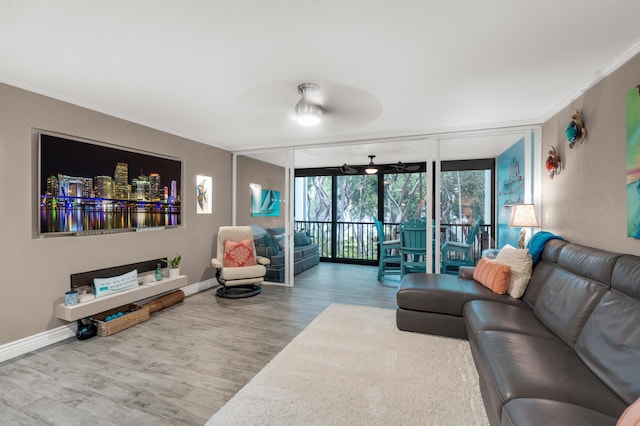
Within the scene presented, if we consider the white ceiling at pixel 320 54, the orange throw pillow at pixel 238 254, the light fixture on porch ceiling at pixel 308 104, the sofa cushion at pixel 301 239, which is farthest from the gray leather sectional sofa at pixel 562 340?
the sofa cushion at pixel 301 239

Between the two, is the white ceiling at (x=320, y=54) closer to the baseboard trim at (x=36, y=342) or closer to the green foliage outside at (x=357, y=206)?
the baseboard trim at (x=36, y=342)

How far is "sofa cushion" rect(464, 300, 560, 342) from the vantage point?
2.02 meters

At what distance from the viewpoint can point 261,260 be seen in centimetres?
446

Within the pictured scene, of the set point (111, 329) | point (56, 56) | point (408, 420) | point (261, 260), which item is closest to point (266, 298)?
point (261, 260)

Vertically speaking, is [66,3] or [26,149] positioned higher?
[66,3]

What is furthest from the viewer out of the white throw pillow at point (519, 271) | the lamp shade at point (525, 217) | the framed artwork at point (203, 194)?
the framed artwork at point (203, 194)

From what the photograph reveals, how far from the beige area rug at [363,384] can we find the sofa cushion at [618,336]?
2.27ft

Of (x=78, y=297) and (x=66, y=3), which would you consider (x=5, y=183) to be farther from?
(x=66, y=3)

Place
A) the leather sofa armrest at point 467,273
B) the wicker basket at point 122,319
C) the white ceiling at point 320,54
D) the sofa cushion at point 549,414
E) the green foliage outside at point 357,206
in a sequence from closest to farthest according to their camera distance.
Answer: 1. the sofa cushion at point 549,414
2. the white ceiling at point 320,54
3. the wicker basket at point 122,319
4. the leather sofa armrest at point 467,273
5. the green foliage outside at point 357,206

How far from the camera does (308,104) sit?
105 inches

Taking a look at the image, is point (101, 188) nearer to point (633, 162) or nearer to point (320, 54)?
point (320, 54)

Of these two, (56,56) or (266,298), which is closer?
(56,56)

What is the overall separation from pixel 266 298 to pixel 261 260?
0.59m

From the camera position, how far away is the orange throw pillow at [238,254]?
4.37 m
